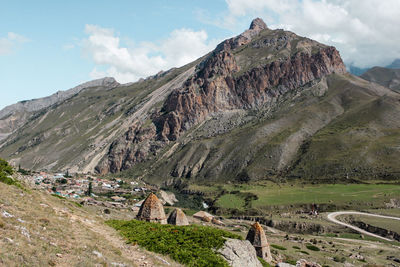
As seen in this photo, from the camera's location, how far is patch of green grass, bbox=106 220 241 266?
55.7ft

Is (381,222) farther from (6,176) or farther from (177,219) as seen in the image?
(6,176)

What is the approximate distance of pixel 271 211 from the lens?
101000mm

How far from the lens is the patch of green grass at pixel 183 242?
1697 cm

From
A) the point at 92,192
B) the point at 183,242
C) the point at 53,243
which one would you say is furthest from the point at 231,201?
the point at 53,243

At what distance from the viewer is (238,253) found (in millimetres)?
18469

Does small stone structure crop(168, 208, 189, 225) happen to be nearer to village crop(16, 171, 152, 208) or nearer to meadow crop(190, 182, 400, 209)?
village crop(16, 171, 152, 208)

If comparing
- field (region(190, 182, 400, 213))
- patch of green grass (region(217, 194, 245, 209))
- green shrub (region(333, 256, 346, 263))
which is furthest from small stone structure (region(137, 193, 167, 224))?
patch of green grass (region(217, 194, 245, 209))

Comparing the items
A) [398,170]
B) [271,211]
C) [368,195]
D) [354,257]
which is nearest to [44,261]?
[354,257]

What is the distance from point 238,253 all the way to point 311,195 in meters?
95.2

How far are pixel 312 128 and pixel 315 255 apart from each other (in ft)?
451

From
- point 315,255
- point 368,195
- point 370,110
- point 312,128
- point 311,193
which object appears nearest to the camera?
point 315,255

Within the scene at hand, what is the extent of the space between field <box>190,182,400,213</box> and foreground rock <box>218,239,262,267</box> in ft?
276

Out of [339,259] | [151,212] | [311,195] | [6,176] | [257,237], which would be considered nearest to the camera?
[6,176]

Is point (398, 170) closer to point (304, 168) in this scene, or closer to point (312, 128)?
point (304, 168)
